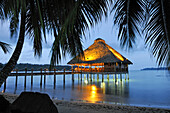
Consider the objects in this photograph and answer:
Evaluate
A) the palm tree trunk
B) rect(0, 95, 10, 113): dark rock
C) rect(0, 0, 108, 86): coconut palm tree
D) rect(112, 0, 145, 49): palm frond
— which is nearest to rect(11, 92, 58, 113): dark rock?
rect(0, 95, 10, 113): dark rock

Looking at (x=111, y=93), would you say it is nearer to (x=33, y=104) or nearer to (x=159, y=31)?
(x=33, y=104)

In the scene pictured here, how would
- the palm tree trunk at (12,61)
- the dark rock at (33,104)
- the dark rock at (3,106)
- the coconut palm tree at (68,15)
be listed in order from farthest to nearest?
the palm tree trunk at (12,61) → the dark rock at (33,104) → the dark rock at (3,106) → the coconut palm tree at (68,15)

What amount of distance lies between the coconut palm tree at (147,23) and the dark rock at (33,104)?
1.50 m

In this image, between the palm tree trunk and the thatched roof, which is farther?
the thatched roof

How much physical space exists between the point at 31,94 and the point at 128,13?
186 cm

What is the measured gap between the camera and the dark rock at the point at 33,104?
219cm

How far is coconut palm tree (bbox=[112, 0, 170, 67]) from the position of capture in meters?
1.08

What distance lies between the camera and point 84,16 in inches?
57.4

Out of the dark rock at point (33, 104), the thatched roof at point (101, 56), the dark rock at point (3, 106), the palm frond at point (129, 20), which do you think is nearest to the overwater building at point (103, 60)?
the thatched roof at point (101, 56)

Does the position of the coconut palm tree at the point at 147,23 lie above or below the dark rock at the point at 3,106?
above

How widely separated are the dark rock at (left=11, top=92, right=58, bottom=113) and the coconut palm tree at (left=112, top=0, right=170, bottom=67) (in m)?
1.50

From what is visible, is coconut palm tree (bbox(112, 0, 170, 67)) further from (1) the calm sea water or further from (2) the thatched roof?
(2) the thatched roof

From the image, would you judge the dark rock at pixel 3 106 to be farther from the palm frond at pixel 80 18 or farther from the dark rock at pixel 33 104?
the palm frond at pixel 80 18

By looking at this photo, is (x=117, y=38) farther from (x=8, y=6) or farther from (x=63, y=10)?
(x=8, y=6)
